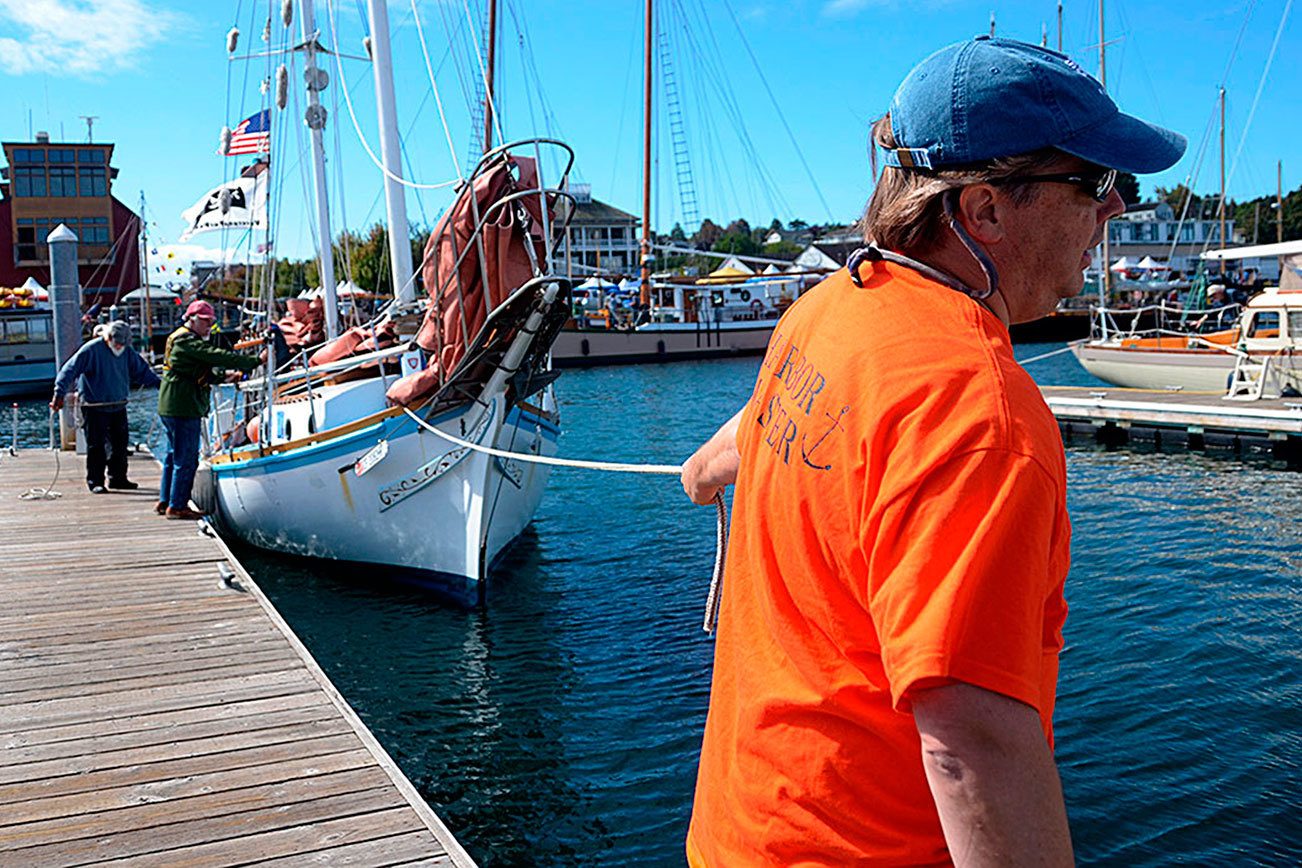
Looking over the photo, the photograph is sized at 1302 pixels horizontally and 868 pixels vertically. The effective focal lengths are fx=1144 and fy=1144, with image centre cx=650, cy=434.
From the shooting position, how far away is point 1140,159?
4.47 ft

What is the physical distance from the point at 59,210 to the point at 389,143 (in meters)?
53.1

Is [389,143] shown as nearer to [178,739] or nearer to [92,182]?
[178,739]

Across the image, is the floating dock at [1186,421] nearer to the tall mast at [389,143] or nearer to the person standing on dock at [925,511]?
the tall mast at [389,143]

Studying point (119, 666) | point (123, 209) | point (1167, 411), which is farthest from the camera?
point (123, 209)

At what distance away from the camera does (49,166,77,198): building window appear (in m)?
57.7

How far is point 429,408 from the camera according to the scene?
10156 millimetres

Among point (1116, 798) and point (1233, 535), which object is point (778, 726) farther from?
point (1233, 535)

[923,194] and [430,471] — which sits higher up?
[923,194]

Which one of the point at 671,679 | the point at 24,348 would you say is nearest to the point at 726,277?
the point at 24,348

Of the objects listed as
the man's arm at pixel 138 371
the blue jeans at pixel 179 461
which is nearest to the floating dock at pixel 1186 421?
the blue jeans at pixel 179 461

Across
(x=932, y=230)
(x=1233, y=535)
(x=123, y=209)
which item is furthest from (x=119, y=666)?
(x=123, y=209)

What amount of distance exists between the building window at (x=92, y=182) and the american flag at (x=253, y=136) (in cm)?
5045

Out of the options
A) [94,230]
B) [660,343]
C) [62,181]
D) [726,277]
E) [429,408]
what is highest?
[62,181]

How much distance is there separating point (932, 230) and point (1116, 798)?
20.0 feet
